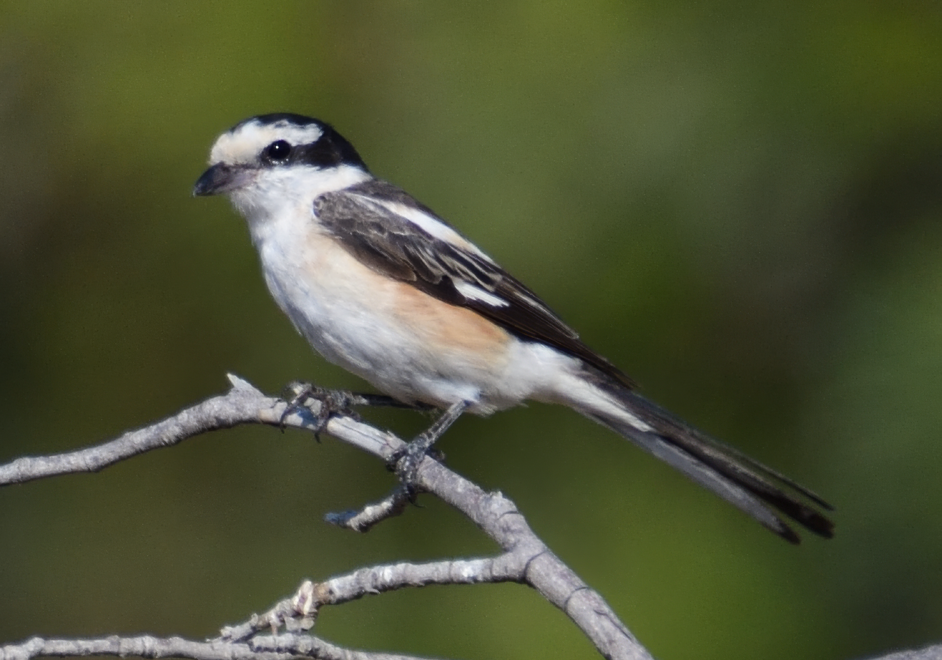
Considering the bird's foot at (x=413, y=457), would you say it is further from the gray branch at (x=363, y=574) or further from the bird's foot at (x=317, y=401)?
the bird's foot at (x=317, y=401)

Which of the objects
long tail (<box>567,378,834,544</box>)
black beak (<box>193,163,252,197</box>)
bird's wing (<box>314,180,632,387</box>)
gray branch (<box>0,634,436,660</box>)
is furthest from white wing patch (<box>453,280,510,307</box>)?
gray branch (<box>0,634,436,660</box>)

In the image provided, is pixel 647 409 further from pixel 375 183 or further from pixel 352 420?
pixel 375 183

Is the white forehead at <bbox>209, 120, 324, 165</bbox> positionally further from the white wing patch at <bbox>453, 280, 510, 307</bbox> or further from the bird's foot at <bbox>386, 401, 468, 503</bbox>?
the bird's foot at <bbox>386, 401, 468, 503</bbox>

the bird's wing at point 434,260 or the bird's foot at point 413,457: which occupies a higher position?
the bird's wing at point 434,260

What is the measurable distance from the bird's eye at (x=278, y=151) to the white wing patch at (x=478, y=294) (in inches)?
21.9

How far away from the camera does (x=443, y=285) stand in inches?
110

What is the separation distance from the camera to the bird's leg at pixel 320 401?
8.07 feet

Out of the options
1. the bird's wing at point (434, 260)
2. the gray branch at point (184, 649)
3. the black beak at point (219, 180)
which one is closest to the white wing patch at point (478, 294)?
the bird's wing at point (434, 260)

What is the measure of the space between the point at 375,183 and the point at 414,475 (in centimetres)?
96

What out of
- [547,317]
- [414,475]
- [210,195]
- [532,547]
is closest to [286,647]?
[532,547]

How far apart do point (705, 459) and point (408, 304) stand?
0.77 m

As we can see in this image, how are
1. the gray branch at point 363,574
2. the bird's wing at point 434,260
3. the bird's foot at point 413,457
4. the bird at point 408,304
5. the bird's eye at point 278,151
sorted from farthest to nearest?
the bird's eye at point 278,151, the bird's wing at point 434,260, the bird at point 408,304, the bird's foot at point 413,457, the gray branch at point 363,574

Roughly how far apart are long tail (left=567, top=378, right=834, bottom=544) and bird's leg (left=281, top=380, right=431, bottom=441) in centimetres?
48

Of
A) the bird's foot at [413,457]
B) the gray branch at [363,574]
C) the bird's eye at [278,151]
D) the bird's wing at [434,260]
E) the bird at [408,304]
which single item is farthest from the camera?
the bird's eye at [278,151]
